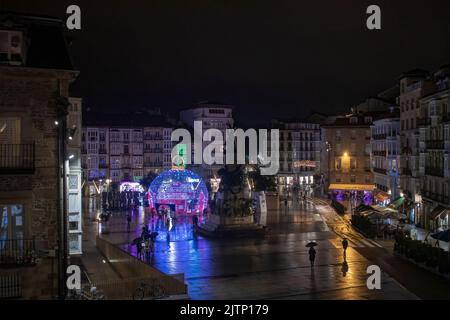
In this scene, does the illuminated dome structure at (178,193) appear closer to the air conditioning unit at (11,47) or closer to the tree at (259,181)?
the tree at (259,181)

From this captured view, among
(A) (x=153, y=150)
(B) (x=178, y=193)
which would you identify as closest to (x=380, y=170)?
(B) (x=178, y=193)

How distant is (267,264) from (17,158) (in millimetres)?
18620

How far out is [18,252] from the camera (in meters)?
16.4

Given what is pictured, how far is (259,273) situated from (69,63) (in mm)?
16219

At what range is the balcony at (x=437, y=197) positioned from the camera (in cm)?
4541

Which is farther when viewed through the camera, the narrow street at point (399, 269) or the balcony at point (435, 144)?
the balcony at point (435, 144)

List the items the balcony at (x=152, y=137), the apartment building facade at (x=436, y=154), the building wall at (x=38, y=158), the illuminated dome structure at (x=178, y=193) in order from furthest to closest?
the balcony at (x=152, y=137) → the illuminated dome structure at (x=178, y=193) → the apartment building facade at (x=436, y=154) → the building wall at (x=38, y=158)

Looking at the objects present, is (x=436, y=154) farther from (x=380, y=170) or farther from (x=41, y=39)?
(x=41, y=39)

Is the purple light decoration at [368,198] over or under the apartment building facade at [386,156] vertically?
under

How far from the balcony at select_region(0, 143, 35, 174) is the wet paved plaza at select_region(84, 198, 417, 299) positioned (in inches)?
419

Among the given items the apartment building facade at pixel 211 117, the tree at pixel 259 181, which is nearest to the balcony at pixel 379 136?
the tree at pixel 259 181

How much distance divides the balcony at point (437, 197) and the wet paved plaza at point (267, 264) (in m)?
9.38

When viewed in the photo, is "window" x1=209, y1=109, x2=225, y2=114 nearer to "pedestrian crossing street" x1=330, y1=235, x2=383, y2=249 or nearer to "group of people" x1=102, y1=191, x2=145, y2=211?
"group of people" x1=102, y1=191, x2=145, y2=211
